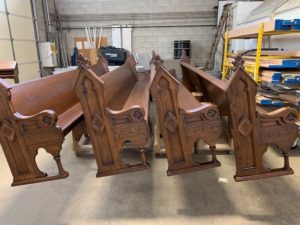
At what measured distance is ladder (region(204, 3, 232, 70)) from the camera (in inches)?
223

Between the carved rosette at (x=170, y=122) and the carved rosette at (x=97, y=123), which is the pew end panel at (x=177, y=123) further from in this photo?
the carved rosette at (x=97, y=123)

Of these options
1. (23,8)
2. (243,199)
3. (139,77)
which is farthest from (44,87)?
(23,8)

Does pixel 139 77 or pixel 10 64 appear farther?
pixel 139 77

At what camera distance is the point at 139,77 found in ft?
11.8

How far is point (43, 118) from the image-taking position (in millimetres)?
1189

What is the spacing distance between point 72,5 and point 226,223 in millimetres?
6993

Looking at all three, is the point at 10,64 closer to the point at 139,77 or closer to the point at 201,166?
the point at 139,77

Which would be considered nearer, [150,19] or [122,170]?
[122,170]

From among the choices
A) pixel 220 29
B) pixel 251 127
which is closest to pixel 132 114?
pixel 251 127

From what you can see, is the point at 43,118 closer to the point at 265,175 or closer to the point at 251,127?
the point at 251,127

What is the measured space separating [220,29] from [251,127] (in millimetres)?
5486

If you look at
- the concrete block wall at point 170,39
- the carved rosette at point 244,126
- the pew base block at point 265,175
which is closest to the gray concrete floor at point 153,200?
the pew base block at point 265,175

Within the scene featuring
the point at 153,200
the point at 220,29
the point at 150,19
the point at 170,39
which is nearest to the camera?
the point at 153,200

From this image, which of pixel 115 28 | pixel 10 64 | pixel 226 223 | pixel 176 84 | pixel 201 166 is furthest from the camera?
pixel 115 28
